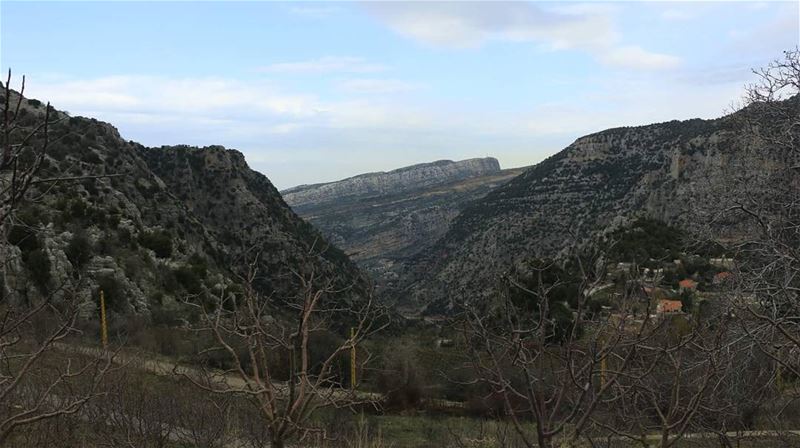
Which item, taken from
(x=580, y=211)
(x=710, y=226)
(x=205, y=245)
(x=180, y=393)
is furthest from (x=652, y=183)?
(x=180, y=393)

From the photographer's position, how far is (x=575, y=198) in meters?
63.0

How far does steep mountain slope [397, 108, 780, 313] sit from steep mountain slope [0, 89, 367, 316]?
684 inches

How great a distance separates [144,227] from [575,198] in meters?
46.2

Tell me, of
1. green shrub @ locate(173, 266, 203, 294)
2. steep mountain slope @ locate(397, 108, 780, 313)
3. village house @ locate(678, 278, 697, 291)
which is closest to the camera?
green shrub @ locate(173, 266, 203, 294)

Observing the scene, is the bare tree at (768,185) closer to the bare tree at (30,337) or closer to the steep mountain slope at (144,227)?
the steep mountain slope at (144,227)

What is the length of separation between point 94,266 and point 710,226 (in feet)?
71.4

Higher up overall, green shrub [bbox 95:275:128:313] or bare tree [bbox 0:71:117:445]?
bare tree [bbox 0:71:117:445]

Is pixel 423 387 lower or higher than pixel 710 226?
lower

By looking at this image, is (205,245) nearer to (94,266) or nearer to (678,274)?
(94,266)

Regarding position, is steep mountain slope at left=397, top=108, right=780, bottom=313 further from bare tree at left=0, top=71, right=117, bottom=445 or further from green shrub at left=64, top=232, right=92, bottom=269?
bare tree at left=0, top=71, right=117, bottom=445

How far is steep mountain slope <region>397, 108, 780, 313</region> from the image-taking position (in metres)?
48.2

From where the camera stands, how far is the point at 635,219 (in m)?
42.9

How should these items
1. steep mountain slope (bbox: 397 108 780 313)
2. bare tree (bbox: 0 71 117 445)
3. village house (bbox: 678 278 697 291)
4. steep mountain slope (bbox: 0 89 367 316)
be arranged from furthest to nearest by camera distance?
1. steep mountain slope (bbox: 397 108 780 313)
2. village house (bbox: 678 278 697 291)
3. steep mountain slope (bbox: 0 89 367 316)
4. bare tree (bbox: 0 71 117 445)

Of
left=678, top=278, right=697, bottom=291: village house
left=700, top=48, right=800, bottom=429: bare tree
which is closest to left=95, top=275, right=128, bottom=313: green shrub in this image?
left=700, top=48, right=800, bottom=429: bare tree
